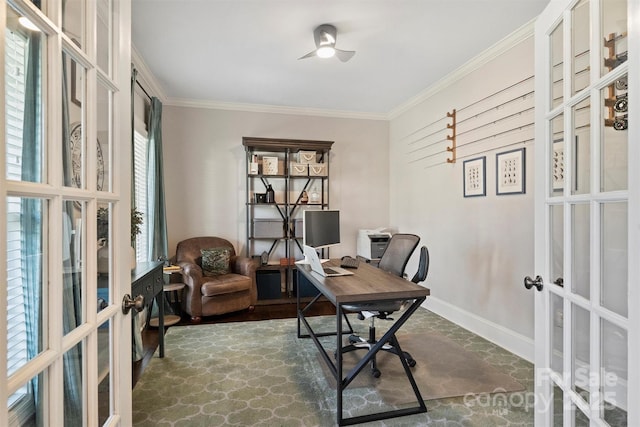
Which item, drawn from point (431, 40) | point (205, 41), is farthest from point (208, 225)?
point (431, 40)

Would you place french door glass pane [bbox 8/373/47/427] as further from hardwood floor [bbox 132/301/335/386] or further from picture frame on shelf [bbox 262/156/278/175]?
picture frame on shelf [bbox 262/156/278/175]

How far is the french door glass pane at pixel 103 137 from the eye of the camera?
38.7 inches

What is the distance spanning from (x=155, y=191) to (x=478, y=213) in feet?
11.2

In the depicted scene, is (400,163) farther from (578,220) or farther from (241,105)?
(578,220)

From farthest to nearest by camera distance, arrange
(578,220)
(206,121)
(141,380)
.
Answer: (206,121)
(141,380)
(578,220)

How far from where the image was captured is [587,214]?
3.48 feet

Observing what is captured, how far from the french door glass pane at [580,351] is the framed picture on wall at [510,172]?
5.84 ft

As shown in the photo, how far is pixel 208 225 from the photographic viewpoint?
4.45 metres

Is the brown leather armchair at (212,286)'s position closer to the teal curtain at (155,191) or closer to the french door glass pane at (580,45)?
the teal curtain at (155,191)

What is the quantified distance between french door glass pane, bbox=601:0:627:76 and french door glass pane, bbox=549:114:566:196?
0.28 metres

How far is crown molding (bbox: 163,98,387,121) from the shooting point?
4.33 meters

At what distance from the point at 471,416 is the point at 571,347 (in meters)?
1.02

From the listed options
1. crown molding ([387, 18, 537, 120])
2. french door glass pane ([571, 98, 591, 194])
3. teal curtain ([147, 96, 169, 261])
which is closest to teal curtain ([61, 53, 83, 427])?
french door glass pane ([571, 98, 591, 194])

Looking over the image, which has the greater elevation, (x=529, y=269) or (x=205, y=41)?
(x=205, y=41)
